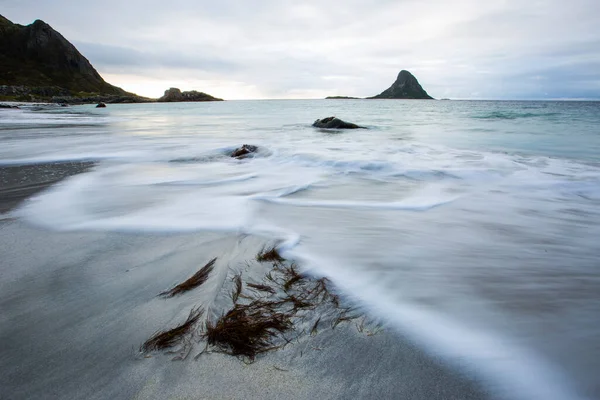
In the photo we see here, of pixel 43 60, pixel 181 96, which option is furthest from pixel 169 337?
pixel 43 60

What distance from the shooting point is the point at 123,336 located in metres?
1.87

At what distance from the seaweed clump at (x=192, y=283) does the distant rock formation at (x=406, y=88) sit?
198 metres

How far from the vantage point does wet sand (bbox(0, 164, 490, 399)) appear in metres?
1.55

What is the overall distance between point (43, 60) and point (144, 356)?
172 meters

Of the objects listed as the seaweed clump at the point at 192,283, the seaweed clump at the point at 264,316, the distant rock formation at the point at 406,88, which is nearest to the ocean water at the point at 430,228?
the seaweed clump at the point at 264,316

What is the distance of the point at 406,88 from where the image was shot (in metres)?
181

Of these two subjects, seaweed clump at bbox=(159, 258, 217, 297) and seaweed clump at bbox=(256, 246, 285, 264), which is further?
seaweed clump at bbox=(256, 246, 285, 264)

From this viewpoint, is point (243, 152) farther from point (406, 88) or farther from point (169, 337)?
point (406, 88)

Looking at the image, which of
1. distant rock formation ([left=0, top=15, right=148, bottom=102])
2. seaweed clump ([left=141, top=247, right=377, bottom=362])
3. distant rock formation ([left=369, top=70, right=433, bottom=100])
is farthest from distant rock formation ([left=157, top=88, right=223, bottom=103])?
seaweed clump ([left=141, top=247, right=377, bottom=362])

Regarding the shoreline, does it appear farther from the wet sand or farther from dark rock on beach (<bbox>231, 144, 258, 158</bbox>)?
dark rock on beach (<bbox>231, 144, 258, 158</bbox>)

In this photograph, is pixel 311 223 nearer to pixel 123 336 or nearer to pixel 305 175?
pixel 123 336

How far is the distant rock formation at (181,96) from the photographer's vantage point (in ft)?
465

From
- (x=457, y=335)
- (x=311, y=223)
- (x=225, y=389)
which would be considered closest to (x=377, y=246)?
(x=311, y=223)

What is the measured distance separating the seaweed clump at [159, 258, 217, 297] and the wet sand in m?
0.07
